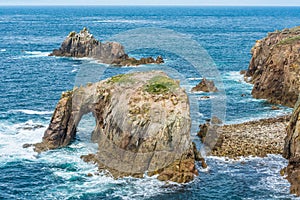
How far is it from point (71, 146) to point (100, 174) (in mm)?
12577

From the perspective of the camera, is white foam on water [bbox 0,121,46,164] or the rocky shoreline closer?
white foam on water [bbox 0,121,46,164]

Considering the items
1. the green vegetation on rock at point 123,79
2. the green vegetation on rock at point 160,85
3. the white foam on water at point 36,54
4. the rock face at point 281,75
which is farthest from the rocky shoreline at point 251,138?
the white foam on water at point 36,54

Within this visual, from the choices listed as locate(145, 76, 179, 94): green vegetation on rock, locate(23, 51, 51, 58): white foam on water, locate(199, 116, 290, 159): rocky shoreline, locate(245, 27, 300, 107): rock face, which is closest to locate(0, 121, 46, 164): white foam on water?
locate(145, 76, 179, 94): green vegetation on rock

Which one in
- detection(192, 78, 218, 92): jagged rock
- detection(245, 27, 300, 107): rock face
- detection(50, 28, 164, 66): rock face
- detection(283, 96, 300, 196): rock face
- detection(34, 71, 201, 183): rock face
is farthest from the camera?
detection(50, 28, 164, 66): rock face

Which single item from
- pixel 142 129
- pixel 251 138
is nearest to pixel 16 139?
pixel 142 129

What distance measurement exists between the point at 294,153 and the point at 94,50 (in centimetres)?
10374

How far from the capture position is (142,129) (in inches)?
2468

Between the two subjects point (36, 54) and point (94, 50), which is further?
point (36, 54)

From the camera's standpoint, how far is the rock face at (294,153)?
57484 millimetres

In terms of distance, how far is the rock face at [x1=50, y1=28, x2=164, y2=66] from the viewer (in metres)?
143

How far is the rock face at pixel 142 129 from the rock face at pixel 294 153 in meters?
12.9

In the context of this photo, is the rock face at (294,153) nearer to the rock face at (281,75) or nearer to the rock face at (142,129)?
the rock face at (142,129)

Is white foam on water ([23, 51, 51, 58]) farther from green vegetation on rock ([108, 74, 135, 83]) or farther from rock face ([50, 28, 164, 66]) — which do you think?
green vegetation on rock ([108, 74, 135, 83])

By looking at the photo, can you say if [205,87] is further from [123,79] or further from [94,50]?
[94,50]
